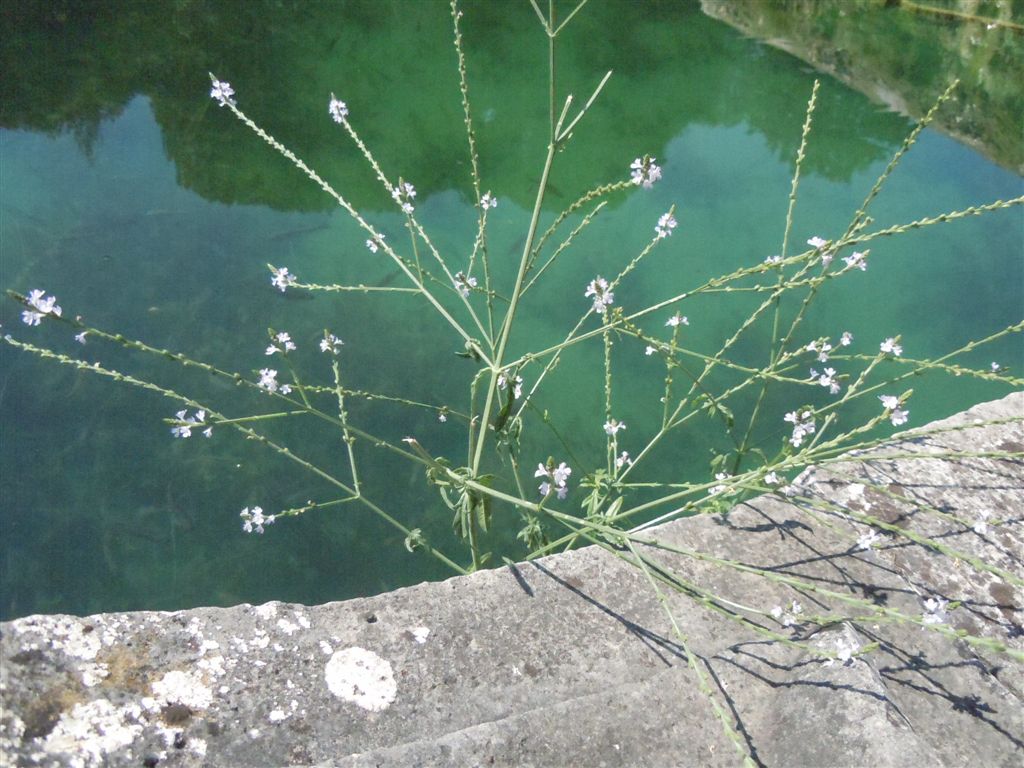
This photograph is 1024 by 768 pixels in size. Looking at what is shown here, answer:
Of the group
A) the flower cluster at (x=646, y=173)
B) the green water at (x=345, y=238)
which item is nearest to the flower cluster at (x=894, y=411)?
the flower cluster at (x=646, y=173)

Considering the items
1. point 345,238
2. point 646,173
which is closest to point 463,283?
point 646,173

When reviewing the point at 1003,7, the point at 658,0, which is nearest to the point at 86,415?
the point at 658,0

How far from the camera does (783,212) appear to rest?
5.49m

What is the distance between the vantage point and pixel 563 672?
153cm

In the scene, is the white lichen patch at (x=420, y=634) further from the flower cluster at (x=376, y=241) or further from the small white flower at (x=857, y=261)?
the small white flower at (x=857, y=261)

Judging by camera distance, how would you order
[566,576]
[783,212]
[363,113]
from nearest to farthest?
[566,576] → [783,212] → [363,113]

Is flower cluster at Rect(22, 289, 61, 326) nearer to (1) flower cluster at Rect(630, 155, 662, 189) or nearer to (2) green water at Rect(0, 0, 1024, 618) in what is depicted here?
(1) flower cluster at Rect(630, 155, 662, 189)

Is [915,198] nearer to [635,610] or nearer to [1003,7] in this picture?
[1003,7]

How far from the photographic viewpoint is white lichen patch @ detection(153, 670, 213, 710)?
4.41 feet

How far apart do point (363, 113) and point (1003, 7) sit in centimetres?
608

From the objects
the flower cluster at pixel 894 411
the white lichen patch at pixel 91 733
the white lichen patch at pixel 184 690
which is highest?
the flower cluster at pixel 894 411

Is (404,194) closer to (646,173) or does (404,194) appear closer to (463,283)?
(463,283)

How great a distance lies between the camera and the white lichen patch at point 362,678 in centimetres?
142

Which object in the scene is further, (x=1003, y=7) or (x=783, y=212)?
(x=1003, y=7)
